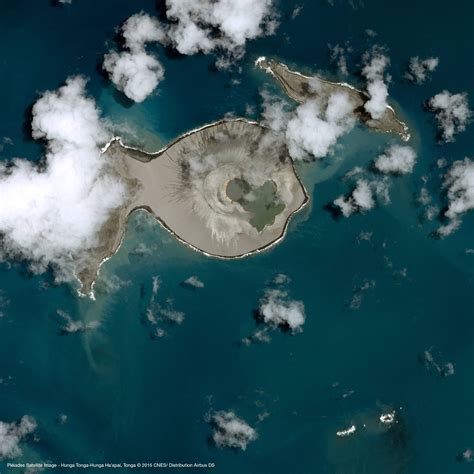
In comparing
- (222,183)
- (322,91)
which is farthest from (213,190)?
(322,91)

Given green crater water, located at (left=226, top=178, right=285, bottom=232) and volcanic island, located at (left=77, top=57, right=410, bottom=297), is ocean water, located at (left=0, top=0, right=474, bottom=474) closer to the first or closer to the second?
volcanic island, located at (left=77, top=57, right=410, bottom=297)

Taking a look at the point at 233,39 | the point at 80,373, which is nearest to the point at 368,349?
the point at 80,373

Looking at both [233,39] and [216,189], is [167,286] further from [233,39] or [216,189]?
[233,39]

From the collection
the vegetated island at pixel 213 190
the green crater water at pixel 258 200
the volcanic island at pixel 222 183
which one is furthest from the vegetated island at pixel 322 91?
the green crater water at pixel 258 200

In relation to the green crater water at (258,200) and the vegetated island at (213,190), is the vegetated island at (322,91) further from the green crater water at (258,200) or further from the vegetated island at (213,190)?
the green crater water at (258,200)

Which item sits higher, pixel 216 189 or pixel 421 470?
pixel 216 189

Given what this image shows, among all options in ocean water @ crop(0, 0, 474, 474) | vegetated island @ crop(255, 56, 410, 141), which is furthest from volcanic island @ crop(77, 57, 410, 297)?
ocean water @ crop(0, 0, 474, 474)
